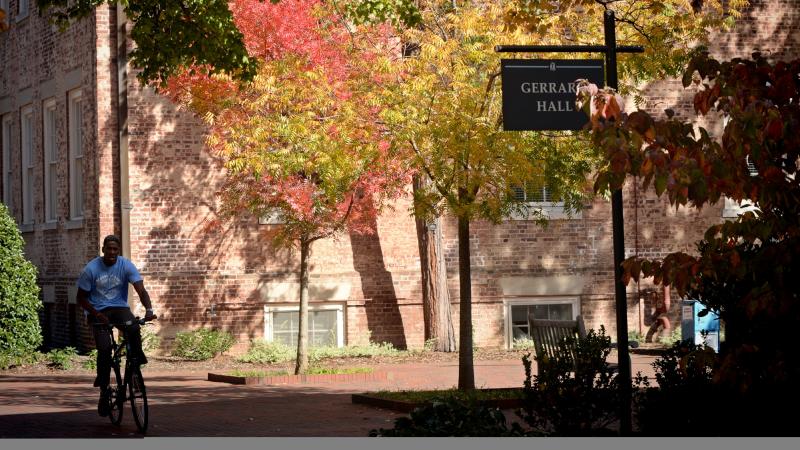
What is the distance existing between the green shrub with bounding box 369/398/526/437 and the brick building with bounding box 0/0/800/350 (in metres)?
14.5

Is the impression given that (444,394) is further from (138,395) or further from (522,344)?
(522,344)

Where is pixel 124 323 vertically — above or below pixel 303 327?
above

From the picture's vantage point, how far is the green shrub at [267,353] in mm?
23859

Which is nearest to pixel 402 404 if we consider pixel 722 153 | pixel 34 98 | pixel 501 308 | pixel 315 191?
pixel 315 191

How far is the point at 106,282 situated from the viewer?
13.3 m

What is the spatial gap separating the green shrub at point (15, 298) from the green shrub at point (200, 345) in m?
2.34

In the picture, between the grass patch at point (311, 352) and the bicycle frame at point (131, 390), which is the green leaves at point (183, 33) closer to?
the bicycle frame at point (131, 390)

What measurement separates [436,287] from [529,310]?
213 centimetres

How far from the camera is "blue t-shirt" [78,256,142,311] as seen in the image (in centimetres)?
1326

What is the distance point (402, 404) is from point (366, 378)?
5071 millimetres

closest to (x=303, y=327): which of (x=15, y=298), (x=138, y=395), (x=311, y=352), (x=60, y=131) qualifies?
(x=311, y=352)

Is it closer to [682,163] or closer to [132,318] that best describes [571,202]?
[132,318]

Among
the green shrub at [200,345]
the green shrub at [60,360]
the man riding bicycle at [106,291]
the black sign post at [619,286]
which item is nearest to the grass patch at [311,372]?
the green shrub at [200,345]

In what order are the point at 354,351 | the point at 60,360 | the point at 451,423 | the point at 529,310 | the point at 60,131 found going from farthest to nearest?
the point at 60,131, the point at 529,310, the point at 354,351, the point at 60,360, the point at 451,423
